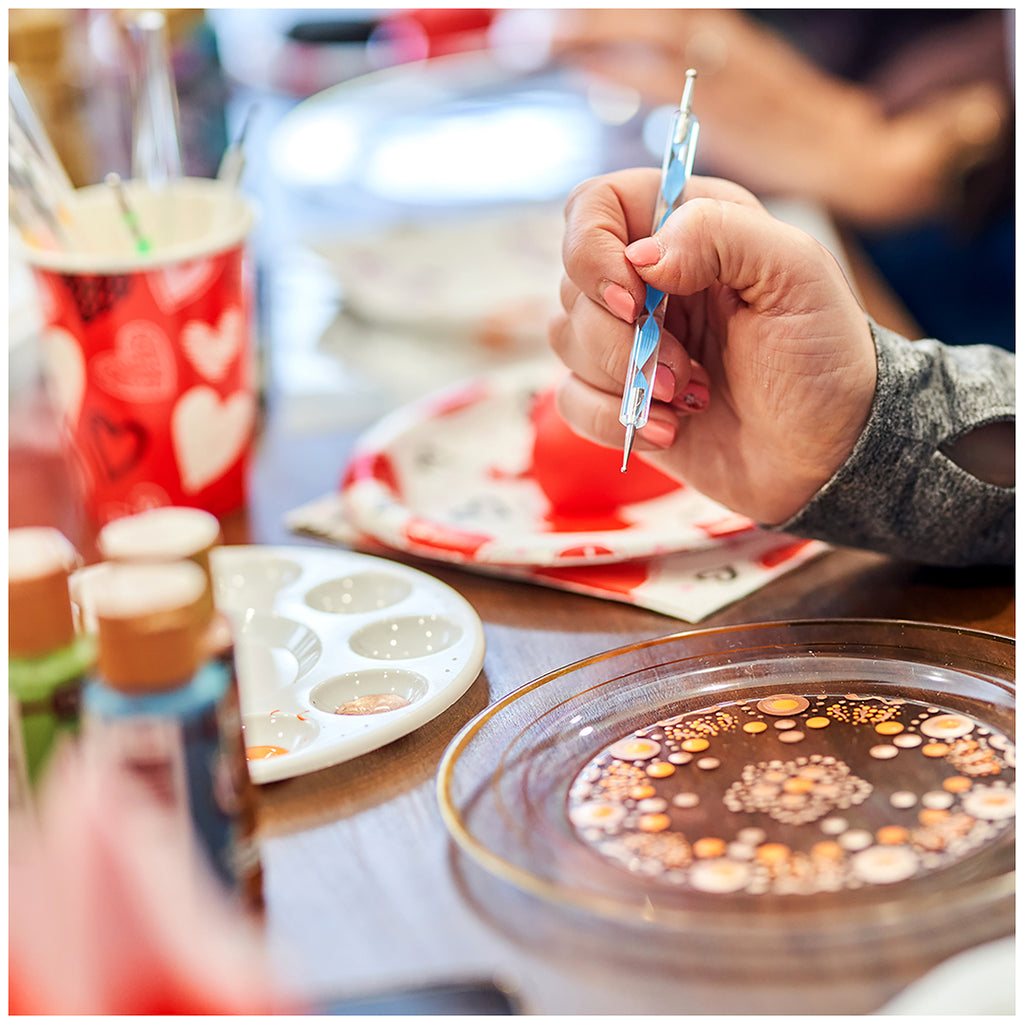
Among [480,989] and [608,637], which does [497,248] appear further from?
[480,989]

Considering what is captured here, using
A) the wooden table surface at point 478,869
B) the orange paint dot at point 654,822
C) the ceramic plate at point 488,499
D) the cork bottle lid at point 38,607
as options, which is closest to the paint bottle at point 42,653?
the cork bottle lid at point 38,607

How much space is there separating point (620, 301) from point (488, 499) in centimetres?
23

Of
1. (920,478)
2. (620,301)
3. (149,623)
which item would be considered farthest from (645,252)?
(149,623)

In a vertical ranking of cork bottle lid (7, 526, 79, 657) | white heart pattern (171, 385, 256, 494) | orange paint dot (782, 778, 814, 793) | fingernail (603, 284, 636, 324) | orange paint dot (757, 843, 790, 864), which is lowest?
orange paint dot (757, 843, 790, 864)

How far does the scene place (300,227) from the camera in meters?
1.34

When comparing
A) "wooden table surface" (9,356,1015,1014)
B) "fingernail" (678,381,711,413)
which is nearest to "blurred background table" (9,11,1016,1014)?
"wooden table surface" (9,356,1015,1014)

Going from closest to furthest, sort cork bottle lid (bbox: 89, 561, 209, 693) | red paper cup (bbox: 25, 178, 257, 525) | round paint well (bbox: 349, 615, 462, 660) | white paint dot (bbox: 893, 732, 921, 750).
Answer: cork bottle lid (bbox: 89, 561, 209, 693) → white paint dot (bbox: 893, 732, 921, 750) → round paint well (bbox: 349, 615, 462, 660) → red paper cup (bbox: 25, 178, 257, 525)

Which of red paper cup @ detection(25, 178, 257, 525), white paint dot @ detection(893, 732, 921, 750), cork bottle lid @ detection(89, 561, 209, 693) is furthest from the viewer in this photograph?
red paper cup @ detection(25, 178, 257, 525)

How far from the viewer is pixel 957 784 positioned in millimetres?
466

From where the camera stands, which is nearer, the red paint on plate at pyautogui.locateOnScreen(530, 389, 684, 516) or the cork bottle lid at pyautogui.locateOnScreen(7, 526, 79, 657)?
the cork bottle lid at pyautogui.locateOnScreen(7, 526, 79, 657)

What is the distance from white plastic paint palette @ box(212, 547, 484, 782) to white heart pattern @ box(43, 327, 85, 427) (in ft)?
0.45

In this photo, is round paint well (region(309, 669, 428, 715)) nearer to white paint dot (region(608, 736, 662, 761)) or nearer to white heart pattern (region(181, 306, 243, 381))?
white paint dot (region(608, 736, 662, 761))

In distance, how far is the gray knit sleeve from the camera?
612mm

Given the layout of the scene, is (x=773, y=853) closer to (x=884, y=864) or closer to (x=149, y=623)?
(x=884, y=864)
